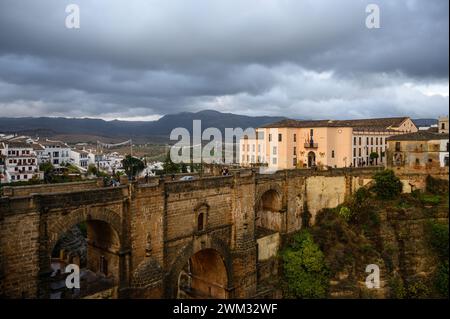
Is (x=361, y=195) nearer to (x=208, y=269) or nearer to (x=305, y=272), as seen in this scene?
(x=305, y=272)

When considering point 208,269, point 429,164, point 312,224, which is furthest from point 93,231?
point 429,164

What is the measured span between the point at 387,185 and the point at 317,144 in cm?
1365

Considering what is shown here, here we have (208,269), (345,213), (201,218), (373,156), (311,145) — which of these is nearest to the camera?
(201,218)

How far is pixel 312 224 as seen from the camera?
3472 cm

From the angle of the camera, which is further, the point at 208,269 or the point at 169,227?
the point at 208,269

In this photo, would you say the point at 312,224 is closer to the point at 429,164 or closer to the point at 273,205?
the point at 273,205

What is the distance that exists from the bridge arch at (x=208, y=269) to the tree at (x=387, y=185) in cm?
1781

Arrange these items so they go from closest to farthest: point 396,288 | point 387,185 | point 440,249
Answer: point 396,288 < point 440,249 < point 387,185

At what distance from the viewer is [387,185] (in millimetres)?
34750

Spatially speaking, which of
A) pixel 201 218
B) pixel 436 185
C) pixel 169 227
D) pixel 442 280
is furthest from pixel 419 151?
pixel 169 227

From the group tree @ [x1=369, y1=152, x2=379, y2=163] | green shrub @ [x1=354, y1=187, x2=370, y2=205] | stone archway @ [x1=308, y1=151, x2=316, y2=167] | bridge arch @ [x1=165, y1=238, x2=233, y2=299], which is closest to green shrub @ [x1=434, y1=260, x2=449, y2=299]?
green shrub @ [x1=354, y1=187, x2=370, y2=205]

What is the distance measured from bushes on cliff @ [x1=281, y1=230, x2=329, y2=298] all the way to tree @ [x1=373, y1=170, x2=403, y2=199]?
31.5 ft

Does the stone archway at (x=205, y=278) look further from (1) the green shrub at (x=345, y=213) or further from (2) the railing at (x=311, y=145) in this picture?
(2) the railing at (x=311, y=145)

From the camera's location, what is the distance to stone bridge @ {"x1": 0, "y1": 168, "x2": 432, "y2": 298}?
628 inches
